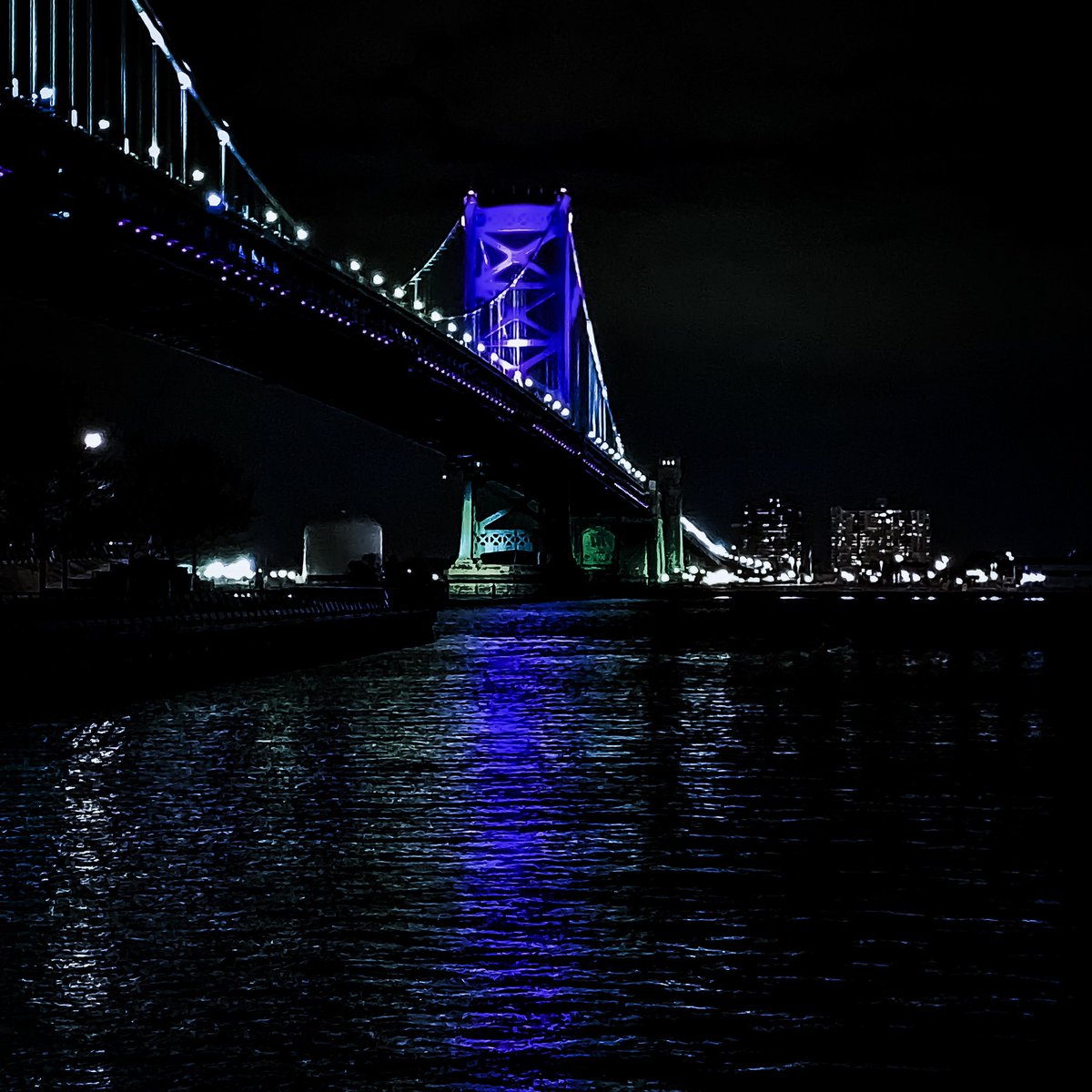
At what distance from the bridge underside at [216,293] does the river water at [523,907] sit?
654 inches

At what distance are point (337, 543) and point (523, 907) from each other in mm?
109028

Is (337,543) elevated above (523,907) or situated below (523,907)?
above

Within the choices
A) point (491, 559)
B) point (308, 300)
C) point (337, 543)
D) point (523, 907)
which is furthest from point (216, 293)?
point (337, 543)

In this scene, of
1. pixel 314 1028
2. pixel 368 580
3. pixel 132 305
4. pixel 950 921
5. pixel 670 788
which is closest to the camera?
pixel 314 1028

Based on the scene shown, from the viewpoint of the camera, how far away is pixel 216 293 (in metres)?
36.2

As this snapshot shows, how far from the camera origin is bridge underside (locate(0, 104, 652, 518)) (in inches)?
1125

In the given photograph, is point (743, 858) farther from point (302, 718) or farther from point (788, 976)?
point (302, 718)

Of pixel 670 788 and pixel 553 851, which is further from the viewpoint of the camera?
pixel 670 788

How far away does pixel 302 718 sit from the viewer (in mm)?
16031

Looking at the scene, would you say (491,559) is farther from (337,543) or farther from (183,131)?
(183,131)

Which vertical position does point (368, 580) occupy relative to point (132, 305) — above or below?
below

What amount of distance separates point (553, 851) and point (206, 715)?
947 cm

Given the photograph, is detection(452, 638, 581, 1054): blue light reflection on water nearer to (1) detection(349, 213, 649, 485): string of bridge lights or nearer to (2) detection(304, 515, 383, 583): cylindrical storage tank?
(1) detection(349, 213, 649, 485): string of bridge lights

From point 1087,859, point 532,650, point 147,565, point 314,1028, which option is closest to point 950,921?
point 1087,859
